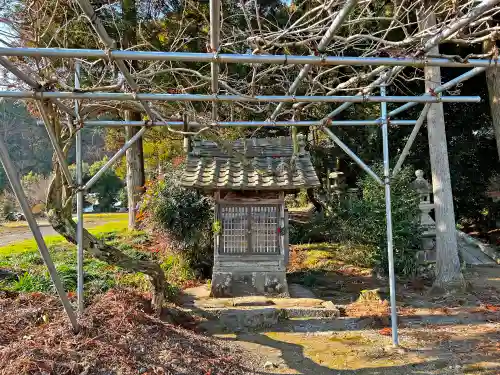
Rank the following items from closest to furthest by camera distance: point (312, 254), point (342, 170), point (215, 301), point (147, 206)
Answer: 1. point (215, 301)
2. point (147, 206)
3. point (312, 254)
4. point (342, 170)

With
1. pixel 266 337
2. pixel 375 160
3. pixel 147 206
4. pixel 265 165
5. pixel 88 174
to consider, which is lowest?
pixel 266 337

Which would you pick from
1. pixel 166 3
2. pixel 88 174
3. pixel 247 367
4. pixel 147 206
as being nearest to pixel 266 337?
pixel 247 367

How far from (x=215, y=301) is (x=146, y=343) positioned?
2.88 meters

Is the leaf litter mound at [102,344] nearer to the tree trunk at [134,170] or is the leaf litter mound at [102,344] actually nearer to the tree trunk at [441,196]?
the tree trunk at [441,196]

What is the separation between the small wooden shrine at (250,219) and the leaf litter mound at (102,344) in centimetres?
239

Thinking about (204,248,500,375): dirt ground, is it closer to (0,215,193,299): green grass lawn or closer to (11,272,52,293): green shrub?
(0,215,193,299): green grass lawn

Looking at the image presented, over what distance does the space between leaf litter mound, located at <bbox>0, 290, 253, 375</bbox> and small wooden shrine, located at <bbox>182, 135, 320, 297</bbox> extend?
2.39 m

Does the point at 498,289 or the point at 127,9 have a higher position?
the point at 127,9

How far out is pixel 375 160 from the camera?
38.1ft

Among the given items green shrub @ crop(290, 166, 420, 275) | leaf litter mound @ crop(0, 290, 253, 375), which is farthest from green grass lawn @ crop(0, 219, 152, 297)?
green shrub @ crop(290, 166, 420, 275)

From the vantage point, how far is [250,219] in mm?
7199

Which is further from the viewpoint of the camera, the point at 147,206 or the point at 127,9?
the point at 127,9

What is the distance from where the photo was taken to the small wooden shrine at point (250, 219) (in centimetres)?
693

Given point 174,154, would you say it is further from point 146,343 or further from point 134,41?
point 146,343
